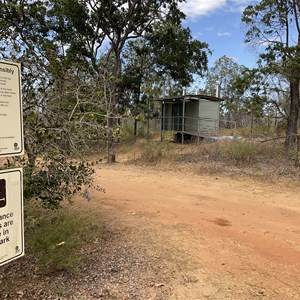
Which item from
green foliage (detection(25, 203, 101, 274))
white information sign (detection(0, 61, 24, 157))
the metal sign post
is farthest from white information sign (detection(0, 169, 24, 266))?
Answer: green foliage (detection(25, 203, 101, 274))

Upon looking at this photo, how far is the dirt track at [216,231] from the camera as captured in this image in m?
3.47

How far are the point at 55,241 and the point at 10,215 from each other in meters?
1.76

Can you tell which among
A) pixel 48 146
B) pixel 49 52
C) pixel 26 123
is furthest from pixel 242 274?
pixel 49 52

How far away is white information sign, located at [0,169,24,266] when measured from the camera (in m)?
1.95

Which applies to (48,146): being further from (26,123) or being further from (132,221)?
(132,221)

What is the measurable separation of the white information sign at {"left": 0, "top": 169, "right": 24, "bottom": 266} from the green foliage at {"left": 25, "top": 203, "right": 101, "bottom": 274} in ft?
5.13

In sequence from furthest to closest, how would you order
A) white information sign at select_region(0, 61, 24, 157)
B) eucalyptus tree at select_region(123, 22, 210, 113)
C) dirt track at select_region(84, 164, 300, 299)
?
1. eucalyptus tree at select_region(123, 22, 210, 113)
2. dirt track at select_region(84, 164, 300, 299)
3. white information sign at select_region(0, 61, 24, 157)

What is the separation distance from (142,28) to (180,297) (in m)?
14.4

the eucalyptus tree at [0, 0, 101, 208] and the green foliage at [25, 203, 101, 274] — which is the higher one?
the eucalyptus tree at [0, 0, 101, 208]

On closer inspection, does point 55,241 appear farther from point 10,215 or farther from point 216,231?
point 216,231

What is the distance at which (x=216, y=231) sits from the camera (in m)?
5.03

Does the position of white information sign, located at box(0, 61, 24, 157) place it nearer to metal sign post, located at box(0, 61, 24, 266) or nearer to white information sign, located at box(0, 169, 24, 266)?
metal sign post, located at box(0, 61, 24, 266)

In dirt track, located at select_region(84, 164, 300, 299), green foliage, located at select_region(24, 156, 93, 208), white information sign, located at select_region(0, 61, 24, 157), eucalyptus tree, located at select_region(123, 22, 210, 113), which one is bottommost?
dirt track, located at select_region(84, 164, 300, 299)

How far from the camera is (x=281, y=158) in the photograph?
12336 millimetres
